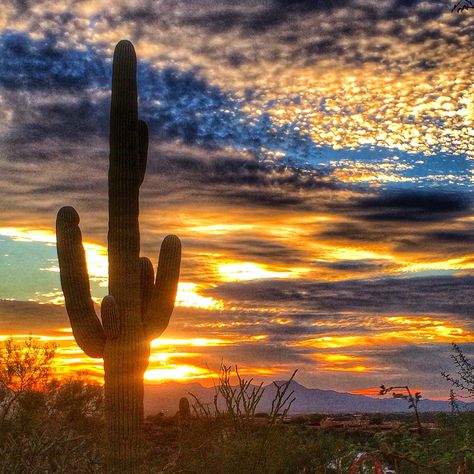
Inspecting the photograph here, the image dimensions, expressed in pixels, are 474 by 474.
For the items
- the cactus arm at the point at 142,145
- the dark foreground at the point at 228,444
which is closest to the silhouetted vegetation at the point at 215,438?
the dark foreground at the point at 228,444

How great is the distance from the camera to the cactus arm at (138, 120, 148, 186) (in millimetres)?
13432

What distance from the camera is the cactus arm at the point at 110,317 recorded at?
39.0ft

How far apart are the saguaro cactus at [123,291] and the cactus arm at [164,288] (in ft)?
0.06

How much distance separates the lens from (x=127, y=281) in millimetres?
12273

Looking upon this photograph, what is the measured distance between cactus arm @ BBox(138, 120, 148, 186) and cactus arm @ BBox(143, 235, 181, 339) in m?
1.55

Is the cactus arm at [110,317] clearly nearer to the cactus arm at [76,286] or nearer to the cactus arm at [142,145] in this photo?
the cactus arm at [76,286]

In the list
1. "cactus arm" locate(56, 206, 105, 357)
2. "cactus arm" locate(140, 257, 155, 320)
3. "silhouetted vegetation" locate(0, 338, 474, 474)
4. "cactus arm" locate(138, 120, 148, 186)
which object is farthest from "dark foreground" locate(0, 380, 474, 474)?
"cactus arm" locate(138, 120, 148, 186)

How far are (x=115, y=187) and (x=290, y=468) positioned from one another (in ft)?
18.9

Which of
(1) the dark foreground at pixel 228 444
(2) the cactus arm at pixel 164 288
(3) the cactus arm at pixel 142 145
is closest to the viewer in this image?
(1) the dark foreground at pixel 228 444

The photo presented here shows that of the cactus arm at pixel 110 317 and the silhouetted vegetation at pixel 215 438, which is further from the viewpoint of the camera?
the cactus arm at pixel 110 317

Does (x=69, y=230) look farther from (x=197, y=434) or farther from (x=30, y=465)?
(x=30, y=465)

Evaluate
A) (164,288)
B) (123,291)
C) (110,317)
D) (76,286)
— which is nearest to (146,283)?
(164,288)

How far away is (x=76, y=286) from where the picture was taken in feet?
39.3

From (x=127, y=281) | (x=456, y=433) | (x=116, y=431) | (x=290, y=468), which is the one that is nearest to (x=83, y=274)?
(x=127, y=281)
